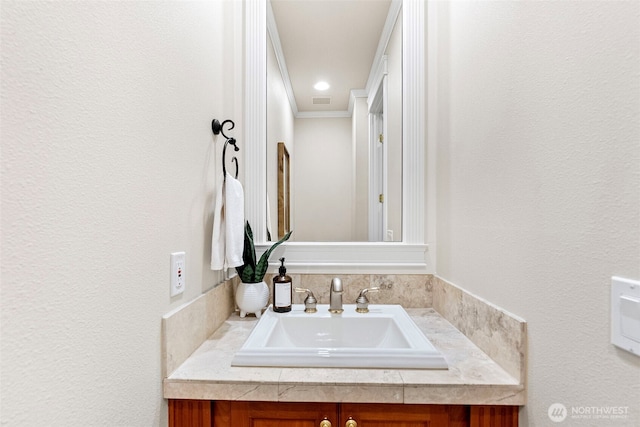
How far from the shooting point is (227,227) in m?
1.07

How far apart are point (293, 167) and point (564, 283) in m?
1.13

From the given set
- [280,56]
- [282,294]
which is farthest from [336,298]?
[280,56]

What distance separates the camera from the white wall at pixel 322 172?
4.89 ft

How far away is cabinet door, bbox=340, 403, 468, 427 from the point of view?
78cm

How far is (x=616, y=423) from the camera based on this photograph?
512 mm

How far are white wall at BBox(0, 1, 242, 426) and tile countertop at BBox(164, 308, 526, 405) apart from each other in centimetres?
11

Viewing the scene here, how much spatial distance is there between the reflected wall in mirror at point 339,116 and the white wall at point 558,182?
480mm

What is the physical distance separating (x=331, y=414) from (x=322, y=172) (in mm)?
987

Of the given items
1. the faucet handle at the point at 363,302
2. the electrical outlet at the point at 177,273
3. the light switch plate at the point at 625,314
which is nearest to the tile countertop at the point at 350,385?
the electrical outlet at the point at 177,273

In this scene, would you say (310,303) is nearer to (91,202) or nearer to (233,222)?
(233,222)

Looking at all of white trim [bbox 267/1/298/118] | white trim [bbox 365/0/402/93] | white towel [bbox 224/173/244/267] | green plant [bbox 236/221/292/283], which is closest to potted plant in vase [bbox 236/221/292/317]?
green plant [bbox 236/221/292/283]

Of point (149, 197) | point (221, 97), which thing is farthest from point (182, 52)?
point (149, 197)

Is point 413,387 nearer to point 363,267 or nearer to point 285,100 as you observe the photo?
point 363,267

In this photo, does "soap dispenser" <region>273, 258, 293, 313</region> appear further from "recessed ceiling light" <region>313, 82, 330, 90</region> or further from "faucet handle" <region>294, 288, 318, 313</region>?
"recessed ceiling light" <region>313, 82, 330, 90</region>
